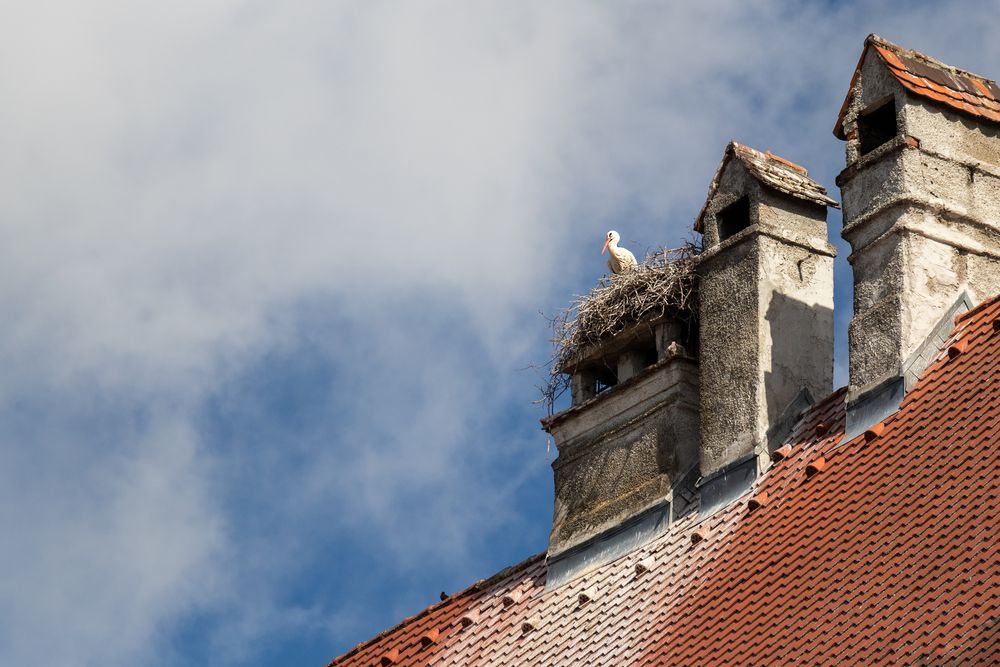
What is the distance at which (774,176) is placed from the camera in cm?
1530

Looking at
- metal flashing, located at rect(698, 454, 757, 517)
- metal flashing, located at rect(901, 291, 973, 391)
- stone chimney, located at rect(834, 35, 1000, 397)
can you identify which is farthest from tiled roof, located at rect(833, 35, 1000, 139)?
metal flashing, located at rect(698, 454, 757, 517)

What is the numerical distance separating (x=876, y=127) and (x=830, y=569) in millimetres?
3648

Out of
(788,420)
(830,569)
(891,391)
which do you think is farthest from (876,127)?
(830,569)

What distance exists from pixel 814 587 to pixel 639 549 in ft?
7.76

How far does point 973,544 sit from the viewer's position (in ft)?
37.3

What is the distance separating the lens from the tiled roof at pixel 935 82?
14.5 metres

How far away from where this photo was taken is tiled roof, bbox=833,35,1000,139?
1455 centimetres

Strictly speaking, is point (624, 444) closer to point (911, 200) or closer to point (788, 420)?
point (788, 420)

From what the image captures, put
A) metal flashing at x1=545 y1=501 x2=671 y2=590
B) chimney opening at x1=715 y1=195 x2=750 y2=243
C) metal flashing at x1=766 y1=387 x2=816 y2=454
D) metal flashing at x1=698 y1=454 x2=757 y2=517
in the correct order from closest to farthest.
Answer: metal flashing at x1=698 y1=454 x2=757 y2=517 < metal flashing at x1=766 y1=387 x2=816 y2=454 < metal flashing at x1=545 y1=501 x2=671 y2=590 < chimney opening at x1=715 y1=195 x2=750 y2=243

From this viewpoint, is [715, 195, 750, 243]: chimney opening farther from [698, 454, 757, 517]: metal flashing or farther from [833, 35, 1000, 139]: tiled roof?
[698, 454, 757, 517]: metal flashing

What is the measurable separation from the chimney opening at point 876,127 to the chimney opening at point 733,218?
2.93ft

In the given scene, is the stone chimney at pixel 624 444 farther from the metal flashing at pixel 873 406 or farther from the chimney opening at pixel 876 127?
the chimney opening at pixel 876 127

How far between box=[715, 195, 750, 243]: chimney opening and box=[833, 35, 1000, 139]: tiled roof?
81cm

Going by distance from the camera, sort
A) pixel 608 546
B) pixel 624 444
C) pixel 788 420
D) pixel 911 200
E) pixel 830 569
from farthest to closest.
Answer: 1. pixel 624 444
2. pixel 608 546
3. pixel 788 420
4. pixel 911 200
5. pixel 830 569
